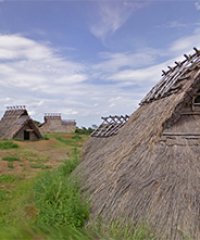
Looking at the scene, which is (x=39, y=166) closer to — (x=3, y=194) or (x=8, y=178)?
(x=8, y=178)

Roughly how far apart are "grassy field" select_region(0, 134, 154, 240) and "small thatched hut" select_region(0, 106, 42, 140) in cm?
1119

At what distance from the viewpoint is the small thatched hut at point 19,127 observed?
3002 cm

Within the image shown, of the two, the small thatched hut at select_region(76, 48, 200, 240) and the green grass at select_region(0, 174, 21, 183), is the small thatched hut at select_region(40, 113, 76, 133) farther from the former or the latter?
the small thatched hut at select_region(76, 48, 200, 240)

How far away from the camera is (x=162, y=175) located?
5738 millimetres


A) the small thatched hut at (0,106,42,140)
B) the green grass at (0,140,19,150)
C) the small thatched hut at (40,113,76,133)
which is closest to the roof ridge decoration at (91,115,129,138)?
the green grass at (0,140,19,150)

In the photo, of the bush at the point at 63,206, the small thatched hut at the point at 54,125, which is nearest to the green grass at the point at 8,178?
the bush at the point at 63,206

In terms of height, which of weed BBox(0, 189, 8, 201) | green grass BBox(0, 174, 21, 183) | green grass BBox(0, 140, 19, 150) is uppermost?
green grass BBox(0, 140, 19, 150)

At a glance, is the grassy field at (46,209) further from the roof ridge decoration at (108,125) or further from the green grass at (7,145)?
the green grass at (7,145)

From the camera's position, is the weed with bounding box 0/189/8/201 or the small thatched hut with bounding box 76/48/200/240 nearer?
the small thatched hut with bounding box 76/48/200/240

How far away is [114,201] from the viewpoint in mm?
5973

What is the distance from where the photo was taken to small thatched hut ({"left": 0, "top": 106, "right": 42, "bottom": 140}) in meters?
30.0

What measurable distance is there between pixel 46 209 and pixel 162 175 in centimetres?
266

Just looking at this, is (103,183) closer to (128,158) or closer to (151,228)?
(128,158)

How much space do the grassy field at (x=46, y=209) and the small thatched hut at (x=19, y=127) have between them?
36.7 feet
